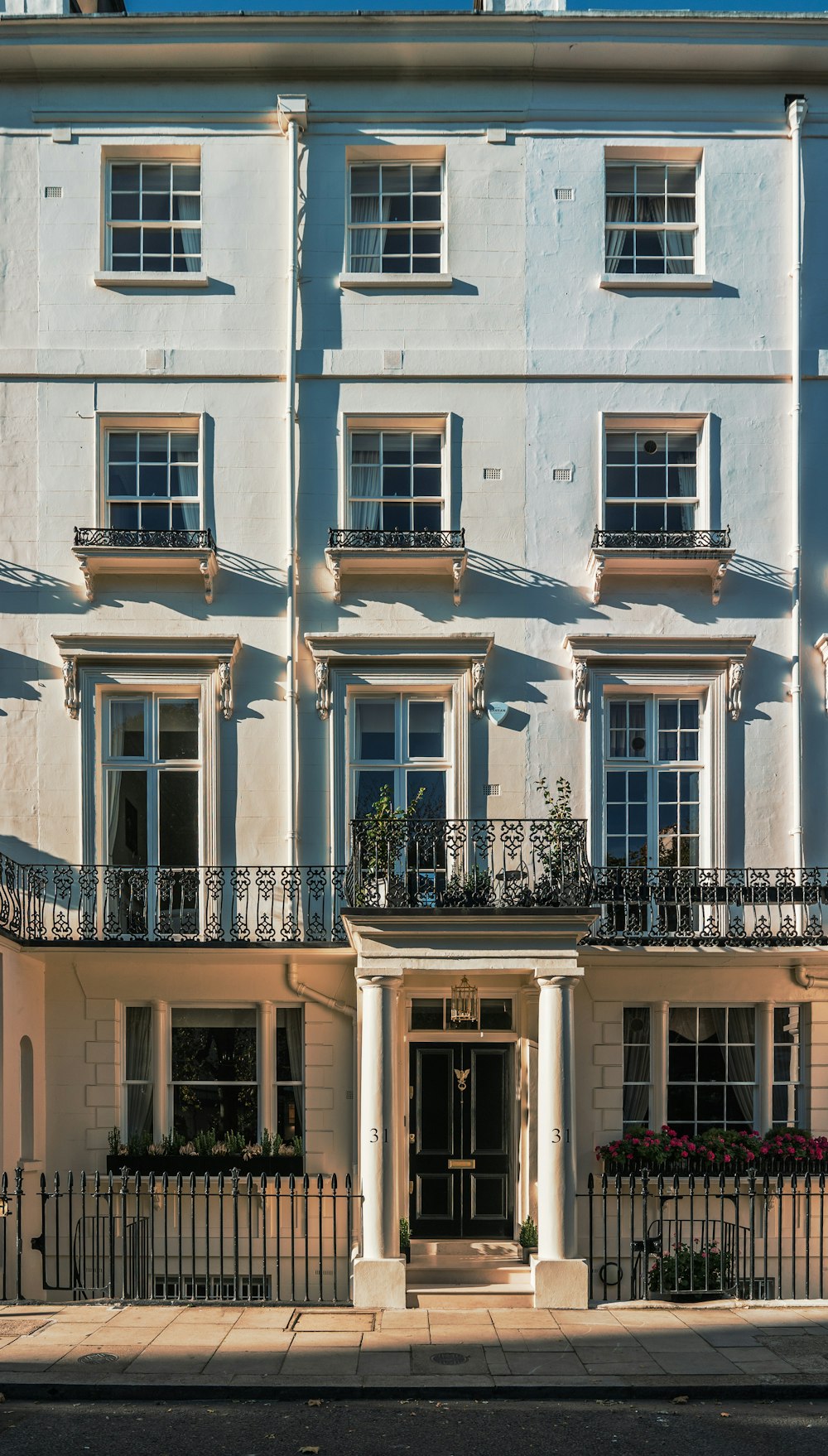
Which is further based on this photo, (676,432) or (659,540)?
(676,432)

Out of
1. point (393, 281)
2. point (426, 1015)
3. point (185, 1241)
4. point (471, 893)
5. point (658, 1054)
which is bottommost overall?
point (185, 1241)

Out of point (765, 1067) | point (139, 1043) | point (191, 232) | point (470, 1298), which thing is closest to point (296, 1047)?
point (139, 1043)

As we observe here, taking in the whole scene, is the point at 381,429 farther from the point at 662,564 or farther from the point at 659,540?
the point at 662,564

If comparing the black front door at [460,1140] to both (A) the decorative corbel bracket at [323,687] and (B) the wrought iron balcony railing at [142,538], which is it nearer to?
(A) the decorative corbel bracket at [323,687]

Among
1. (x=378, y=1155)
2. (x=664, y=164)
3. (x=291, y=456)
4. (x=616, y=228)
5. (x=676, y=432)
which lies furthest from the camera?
(x=664, y=164)

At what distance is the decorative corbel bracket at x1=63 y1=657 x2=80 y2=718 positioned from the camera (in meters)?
15.5

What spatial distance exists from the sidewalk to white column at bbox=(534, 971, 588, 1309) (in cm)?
28

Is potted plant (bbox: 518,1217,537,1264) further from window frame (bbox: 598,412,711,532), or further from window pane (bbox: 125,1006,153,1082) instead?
window frame (bbox: 598,412,711,532)

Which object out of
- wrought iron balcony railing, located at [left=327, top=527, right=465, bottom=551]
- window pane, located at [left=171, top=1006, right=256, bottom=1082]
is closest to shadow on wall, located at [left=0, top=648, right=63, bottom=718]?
wrought iron balcony railing, located at [left=327, top=527, right=465, bottom=551]

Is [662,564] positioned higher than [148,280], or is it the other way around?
[148,280]

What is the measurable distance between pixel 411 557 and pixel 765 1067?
23.7ft

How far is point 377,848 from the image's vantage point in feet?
46.6

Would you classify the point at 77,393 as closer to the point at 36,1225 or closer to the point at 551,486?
the point at 551,486

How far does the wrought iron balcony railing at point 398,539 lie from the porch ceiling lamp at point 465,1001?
5.03m
